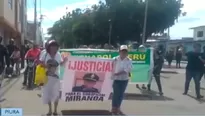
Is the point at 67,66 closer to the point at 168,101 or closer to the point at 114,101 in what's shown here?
the point at 114,101

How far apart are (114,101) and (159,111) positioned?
131cm

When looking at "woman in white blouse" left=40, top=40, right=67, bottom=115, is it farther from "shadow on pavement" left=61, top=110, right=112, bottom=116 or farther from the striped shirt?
the striped shirt

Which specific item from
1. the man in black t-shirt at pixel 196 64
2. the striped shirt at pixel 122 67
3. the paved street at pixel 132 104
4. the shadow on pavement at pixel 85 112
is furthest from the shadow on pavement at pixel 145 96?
the striped shirt at pixel 122 67

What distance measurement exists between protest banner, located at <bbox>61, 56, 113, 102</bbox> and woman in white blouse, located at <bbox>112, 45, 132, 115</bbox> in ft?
2.15

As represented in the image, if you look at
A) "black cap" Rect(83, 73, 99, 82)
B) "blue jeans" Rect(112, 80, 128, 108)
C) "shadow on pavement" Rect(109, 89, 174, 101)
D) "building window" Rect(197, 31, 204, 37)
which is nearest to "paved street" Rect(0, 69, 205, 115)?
"shadow on pavement" Rect(109, 89, 174, 101)

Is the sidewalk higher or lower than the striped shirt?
lower

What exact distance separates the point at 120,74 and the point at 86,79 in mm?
1079

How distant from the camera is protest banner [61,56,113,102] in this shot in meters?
9.38

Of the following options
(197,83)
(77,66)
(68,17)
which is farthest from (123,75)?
(68,17)

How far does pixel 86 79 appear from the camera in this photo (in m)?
9.48

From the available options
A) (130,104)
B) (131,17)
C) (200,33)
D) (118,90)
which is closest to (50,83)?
(118,90)

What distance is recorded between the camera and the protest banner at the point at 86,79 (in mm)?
9383

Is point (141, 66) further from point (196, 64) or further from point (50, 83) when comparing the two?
point (50, 83)

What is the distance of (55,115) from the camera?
8.63 metres
